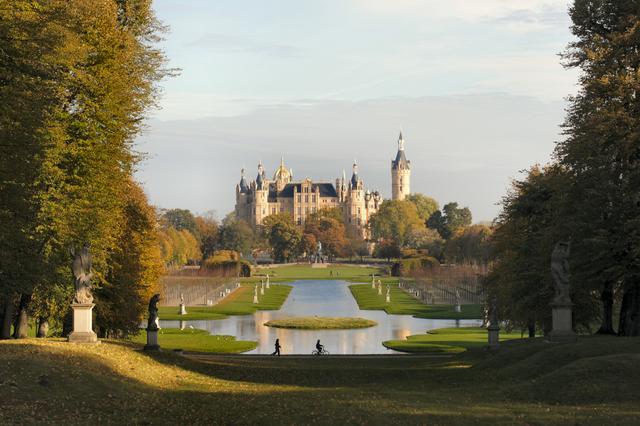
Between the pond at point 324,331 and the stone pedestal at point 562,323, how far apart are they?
1779 cm

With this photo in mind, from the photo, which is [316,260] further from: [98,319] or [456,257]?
[98,319]

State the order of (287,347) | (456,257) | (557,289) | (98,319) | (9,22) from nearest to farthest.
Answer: (9,22), (557,289), (98,319), (287,347), (456,257)

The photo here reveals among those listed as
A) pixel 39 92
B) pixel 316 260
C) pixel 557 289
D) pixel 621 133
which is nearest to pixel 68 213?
pixel 39 92

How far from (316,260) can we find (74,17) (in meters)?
164

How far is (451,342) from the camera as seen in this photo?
1992 inches

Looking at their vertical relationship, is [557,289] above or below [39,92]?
below

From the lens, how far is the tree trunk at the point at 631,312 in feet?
110

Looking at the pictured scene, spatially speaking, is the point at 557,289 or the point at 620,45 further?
the point at 620,45

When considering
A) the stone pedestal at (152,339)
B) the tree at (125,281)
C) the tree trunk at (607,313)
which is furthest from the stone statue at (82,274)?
the tree trunk at (607,313)

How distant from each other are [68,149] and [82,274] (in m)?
4.07

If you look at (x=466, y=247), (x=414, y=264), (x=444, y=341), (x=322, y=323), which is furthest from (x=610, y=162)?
(x=414, y=264)

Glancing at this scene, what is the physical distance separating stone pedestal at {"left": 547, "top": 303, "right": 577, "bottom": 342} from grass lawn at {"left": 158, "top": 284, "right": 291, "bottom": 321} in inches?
1656

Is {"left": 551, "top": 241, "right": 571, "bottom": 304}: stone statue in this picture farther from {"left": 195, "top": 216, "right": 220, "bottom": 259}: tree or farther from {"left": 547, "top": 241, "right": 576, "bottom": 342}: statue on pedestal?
{"left": 195, "top": 216, "right": 220, "bottom": 259}: tree

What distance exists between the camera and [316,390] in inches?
948
